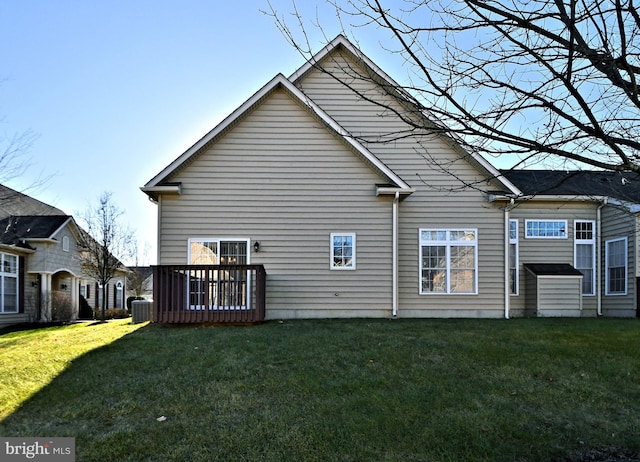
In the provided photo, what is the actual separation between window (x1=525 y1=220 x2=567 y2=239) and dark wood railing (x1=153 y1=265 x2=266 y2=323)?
831 cm

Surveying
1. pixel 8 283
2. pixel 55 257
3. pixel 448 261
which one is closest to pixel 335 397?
pixel 448 261

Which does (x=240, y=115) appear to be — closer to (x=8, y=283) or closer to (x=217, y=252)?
(x=217, y=252)

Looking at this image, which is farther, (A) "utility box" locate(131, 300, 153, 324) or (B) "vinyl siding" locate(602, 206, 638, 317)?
(A) "utility box" locate(131, 300, 153, 324)

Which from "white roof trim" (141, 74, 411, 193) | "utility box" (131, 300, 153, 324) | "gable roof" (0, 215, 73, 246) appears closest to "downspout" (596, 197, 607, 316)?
"white roof trim" (141, 74, 411, 193)

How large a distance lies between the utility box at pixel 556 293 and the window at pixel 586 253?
3.29 feet

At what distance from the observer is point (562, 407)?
560cm

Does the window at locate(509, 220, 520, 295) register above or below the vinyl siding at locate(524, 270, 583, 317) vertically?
above

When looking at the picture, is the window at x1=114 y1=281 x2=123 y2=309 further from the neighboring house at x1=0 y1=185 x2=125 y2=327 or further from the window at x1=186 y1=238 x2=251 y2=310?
the window at x1=186 y1=238 x2=251 y2=310

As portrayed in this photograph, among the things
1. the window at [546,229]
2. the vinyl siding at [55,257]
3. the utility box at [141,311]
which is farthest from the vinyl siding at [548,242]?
the vinyl siding at [55,257]

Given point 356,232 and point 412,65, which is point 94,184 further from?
point 412,65

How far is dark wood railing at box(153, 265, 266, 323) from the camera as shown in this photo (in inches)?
400

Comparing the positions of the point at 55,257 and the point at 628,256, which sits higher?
the point at 628,256

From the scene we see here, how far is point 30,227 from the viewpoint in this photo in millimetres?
20281

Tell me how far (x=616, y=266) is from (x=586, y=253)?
0.85 metres
